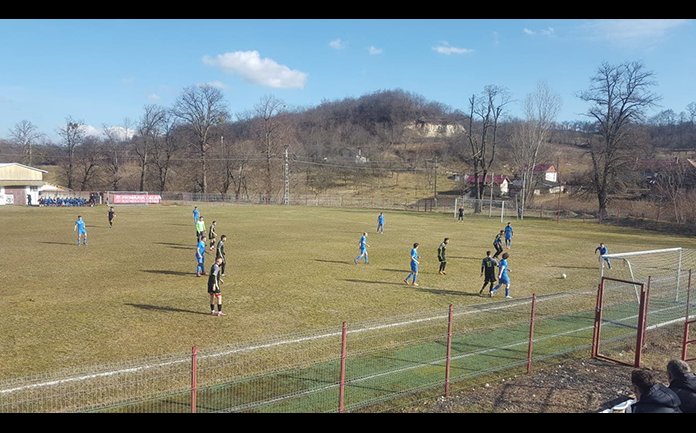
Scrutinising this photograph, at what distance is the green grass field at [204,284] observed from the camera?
11914mm

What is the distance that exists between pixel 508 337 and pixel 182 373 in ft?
26.0

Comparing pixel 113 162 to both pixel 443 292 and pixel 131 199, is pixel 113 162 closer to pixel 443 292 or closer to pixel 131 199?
pixel 131 199

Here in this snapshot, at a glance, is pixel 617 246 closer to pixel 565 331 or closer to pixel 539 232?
pixel 539 232

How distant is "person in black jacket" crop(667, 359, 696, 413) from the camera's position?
6047mm

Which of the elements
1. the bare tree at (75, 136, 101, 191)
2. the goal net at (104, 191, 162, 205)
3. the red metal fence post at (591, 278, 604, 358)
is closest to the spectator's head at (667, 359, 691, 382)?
the red metal fence post at (591, 278, 604, 358)

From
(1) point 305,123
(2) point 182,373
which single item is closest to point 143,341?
(2) point 182,373

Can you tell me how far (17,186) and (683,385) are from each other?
71.2 meters

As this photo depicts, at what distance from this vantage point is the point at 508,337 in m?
12.4

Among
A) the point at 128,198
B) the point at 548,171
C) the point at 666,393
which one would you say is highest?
the point at 548,171

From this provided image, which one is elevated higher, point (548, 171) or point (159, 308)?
point (548, 171)

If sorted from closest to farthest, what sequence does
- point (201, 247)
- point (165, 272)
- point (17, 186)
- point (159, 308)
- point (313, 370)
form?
1. point (313, 370)
2. point (159, 308)
3. point (201, 247)
4. point (165, 272)
5. point (17, 186)

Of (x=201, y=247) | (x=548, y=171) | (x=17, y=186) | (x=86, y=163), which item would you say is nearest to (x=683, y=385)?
(x=201, y=247)

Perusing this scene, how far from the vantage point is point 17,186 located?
60.6m

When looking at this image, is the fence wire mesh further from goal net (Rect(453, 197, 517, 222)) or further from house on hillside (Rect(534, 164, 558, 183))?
house on hillside (Rect(534, 164, 558, 183))
